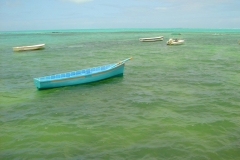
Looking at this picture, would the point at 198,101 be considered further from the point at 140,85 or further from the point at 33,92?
the point at 33,92

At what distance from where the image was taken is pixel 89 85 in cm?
1962

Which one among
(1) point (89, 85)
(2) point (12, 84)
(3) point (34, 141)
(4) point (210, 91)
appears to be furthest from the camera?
(2) point (12, 84)

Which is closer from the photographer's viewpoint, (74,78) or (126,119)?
(126,119)

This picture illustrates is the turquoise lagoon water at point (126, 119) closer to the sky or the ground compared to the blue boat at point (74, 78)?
closer to the ground

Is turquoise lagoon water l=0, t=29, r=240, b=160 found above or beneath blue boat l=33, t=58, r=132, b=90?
beneath

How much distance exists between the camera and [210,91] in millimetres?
17375

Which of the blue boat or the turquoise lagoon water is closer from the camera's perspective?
the turquoise lagoon water

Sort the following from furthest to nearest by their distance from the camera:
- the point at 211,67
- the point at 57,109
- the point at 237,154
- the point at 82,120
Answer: the point at 211,67
the point at 57,109
the point at 82,120
the point at 237,154

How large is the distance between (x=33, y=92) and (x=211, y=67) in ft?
64.3

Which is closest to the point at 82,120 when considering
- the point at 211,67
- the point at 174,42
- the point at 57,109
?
the point at 57,109

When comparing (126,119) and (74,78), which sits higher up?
(74,78)

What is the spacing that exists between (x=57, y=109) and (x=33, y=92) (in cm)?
467

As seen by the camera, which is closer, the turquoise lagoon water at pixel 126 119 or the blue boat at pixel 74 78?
the turquoise lagoon water at pixel 126 119

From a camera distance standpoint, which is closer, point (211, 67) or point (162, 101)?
point (162, 101)
